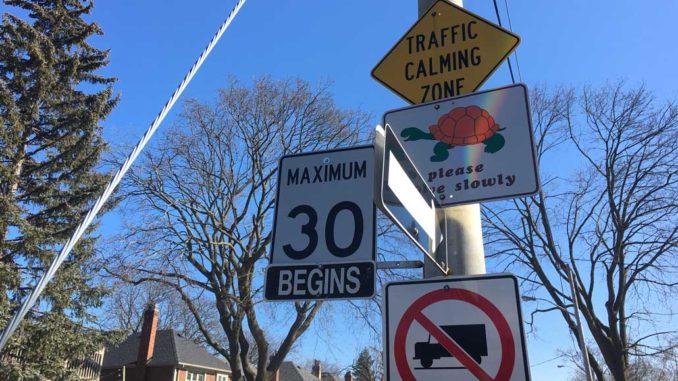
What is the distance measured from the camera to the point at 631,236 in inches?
771

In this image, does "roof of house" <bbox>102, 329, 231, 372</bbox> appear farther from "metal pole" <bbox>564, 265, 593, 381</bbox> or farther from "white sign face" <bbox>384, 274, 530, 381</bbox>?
"white sign face" <bbox>384, 274, 530, 381</bbox>

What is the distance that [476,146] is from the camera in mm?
2623

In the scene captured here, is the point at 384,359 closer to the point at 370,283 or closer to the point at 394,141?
the point at 370,283

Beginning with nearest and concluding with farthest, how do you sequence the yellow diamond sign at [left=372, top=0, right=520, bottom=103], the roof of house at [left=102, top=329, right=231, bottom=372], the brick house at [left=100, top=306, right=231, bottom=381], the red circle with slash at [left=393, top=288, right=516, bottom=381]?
the red circle with slash at [left=393, top=288, right=516, bottom=381], the yellow diamond sign at [left=372, top=0, right=520, bottom=103], the brick house at [left=100, top=306, right=231, bottom=381], the roof of house at [left=102, top=329, right=231, bottom=372]

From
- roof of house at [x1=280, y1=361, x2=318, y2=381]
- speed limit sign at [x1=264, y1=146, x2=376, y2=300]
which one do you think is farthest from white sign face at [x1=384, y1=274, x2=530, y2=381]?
roof of house at [x1=280, y1=361, x2=318, y2=381]

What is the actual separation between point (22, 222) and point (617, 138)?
2096cm

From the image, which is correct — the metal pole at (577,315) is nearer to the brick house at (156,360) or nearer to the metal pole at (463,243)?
the metal pole at (463,243)

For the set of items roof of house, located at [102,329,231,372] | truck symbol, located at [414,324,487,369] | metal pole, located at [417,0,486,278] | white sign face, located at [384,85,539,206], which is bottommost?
truck symbol, located at [414,324,487,369]

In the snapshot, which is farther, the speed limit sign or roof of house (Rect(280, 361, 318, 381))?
roof of house (Rect(280, 361, 318, 381))

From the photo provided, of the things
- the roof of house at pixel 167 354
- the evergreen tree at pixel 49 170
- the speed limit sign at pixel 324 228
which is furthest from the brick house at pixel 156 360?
the speed limit sign at pixel 324 228

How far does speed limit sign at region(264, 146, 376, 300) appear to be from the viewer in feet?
8.73

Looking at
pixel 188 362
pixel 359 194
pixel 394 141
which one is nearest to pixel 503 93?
pixel 359 194

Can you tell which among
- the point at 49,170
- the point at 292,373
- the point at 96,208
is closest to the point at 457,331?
the point at 96,208

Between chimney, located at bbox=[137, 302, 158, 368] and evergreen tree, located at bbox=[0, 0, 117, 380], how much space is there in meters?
14.4
